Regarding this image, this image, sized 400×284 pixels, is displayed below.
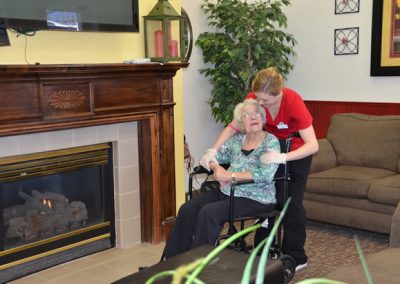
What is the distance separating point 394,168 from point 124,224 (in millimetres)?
2073

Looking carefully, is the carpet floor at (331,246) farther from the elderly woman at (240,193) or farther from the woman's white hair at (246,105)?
the woman's white hair at (246,105)

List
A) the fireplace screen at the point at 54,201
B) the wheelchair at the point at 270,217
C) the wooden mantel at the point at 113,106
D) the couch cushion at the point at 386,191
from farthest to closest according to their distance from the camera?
the couch cushion at the point at 386,191
the fireplace screen at the point at 54,201
the wooden mantel at the point at 113,106
the wheelchair at the point at 270,217

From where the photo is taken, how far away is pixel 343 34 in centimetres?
495

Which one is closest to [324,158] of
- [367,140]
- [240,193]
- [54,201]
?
[367,140]

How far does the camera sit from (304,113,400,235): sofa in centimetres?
360

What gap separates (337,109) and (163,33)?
92.9 inches

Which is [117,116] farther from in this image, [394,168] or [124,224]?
[394,168]

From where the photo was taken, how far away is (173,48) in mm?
3510

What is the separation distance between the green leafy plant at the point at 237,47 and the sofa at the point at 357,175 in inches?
37.1

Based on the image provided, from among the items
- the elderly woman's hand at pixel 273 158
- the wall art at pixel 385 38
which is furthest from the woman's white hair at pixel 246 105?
the wall art at pixel 385 38

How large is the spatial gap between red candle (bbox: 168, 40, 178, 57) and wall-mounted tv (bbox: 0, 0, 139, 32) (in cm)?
26

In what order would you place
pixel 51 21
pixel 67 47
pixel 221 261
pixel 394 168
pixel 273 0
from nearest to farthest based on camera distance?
pixel 221 261 < pixel 51 21 < pixel 67 47 < pixel 394 168 < pixel 273 0

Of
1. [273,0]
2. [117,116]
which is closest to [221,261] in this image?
[117,116]

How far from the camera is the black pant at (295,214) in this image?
295 centimetres
